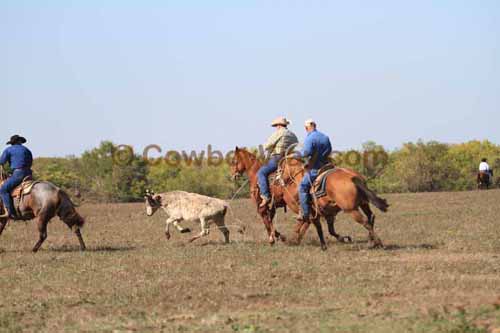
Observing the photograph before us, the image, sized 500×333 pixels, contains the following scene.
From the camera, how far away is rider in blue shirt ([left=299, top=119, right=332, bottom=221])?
638 inches

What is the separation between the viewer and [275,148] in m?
17.7

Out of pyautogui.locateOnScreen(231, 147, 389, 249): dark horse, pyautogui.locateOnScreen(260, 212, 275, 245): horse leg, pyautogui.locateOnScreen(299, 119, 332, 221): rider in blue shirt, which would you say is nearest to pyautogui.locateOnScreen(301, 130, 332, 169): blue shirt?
pyautogui.locateOnScreen(299, 119, 332, 221): rider in blue shirt

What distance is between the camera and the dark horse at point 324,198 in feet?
50.3

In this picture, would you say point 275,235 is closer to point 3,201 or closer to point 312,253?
point 312,253

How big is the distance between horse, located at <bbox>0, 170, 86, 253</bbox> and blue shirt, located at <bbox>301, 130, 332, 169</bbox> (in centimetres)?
482

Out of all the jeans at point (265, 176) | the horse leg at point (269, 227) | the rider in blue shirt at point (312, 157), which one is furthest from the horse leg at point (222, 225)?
the rider in blue shirt at point (312, 157)

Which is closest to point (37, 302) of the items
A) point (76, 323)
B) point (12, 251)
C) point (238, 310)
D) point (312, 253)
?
point (76, 323)

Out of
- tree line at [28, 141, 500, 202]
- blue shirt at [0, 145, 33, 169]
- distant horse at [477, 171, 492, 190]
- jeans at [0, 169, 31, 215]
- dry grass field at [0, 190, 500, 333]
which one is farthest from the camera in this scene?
tree line at [28, 141, 500, 202]

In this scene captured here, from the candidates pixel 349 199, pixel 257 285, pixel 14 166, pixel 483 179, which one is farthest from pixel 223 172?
pixel 257 285

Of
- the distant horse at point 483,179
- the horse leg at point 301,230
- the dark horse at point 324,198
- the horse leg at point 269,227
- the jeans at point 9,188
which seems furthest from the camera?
Answer: the distant horse at point 483,179

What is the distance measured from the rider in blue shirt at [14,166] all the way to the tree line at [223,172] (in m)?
27.8

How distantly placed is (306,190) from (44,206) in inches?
199

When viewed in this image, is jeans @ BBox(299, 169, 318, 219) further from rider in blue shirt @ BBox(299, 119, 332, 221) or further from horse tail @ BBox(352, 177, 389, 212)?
horse tail @ BBox(352, 177, 389, 212)

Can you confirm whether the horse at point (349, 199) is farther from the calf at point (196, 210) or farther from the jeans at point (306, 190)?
the calf at point (196, 210)
